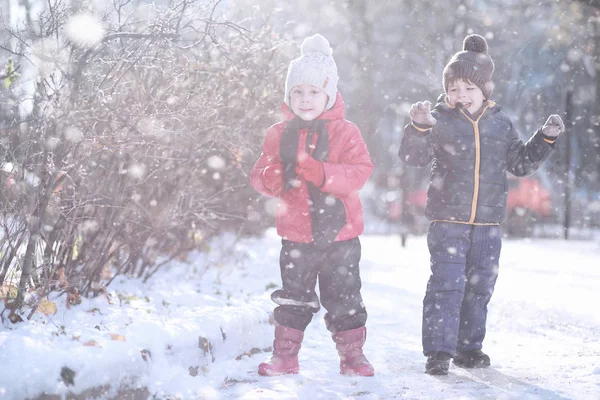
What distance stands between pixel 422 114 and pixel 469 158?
0.42 metres

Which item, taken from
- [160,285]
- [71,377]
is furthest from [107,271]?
[71,377]

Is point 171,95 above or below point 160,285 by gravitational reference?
above

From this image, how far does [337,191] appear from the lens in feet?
13.2

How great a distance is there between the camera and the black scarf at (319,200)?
13.4 ft

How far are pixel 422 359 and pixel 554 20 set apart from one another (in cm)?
1457

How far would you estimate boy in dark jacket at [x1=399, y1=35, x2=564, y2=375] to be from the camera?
4309 mm

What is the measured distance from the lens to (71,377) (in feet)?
10.6

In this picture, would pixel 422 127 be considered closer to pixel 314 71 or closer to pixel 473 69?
pixel 473 69

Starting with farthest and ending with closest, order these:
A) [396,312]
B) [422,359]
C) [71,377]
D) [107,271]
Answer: [396,312] → [107,271] → [422,359] → [71,377]

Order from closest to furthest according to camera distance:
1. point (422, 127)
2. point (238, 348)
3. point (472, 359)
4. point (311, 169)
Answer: point (311, 169), point (422, 127), point (472, 359), point (238, 348)

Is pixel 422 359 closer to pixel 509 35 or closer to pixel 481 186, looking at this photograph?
pixel 481 186

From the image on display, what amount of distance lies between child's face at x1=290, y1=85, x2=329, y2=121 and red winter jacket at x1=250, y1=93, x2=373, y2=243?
50 mm

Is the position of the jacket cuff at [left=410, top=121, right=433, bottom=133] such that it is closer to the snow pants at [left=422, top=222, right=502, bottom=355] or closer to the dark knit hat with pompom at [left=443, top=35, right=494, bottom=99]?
the dark knit hat with pompom at [left=443, top=35, right=494, bottom=99]

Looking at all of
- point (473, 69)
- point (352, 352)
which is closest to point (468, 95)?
point (473, 69)
